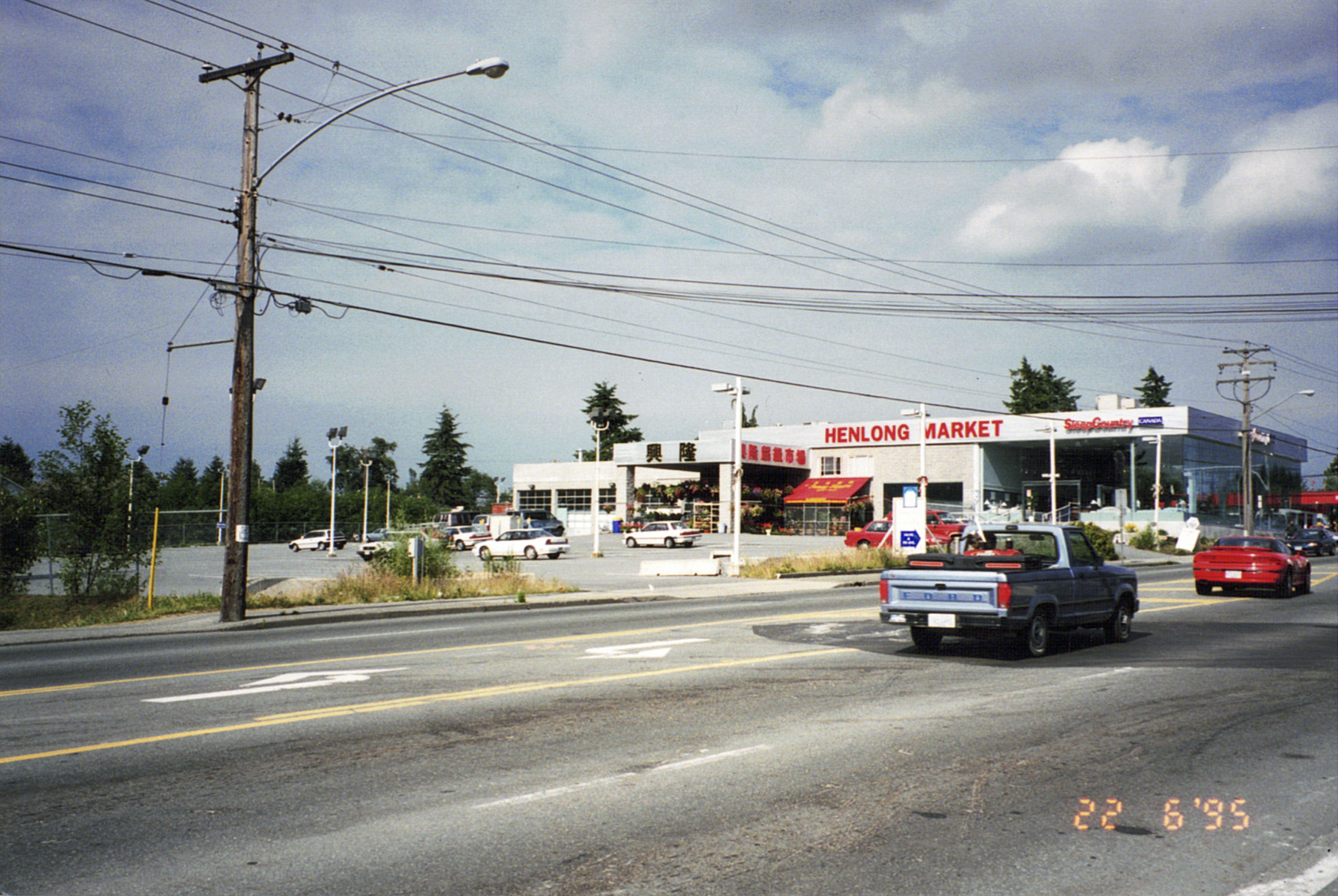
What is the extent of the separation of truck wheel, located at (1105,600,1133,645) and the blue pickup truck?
0.02m

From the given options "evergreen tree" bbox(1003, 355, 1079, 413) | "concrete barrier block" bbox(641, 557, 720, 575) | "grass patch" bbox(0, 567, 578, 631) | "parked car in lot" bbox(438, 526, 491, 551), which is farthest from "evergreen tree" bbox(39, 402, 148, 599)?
"evergreen tree" bbox(1003, 355, 1079, 413)

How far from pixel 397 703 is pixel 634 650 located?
4.51 meters

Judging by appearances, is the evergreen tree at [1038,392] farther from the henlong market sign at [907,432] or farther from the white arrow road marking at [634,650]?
the white arrow road marking at [634,650]

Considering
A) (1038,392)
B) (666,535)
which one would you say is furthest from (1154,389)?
(666,535)

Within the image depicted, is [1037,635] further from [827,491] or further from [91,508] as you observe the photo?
[827,491]

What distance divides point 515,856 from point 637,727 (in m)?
3.25

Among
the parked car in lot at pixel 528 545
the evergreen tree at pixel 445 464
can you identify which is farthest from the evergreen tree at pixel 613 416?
the parked car in lot at pixel 528 545

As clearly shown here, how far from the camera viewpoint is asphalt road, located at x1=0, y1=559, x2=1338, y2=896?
4.97 metres

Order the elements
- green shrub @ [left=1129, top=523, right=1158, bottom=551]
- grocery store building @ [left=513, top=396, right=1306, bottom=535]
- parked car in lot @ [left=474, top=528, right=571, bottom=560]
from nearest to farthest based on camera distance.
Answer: parked car in lot @ [left=474, top=528, right=571, bottom=560]
green shrub @ [left=1129, top=523, right=1158, bottom=551]
grocery store building @ [left=513, top=396, right=1306, bottom=535]

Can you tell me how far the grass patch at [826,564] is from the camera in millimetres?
31489

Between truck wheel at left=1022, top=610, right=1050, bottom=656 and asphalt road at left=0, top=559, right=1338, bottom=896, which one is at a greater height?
truck wheel at left=1022, top=610, right=1050, bottom=656

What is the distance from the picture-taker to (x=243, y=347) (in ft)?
63.7

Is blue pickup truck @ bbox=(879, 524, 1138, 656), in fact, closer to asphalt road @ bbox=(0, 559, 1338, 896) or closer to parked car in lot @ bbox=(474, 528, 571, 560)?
asphalt road @ bbox=(0, 559, 1338, 896)

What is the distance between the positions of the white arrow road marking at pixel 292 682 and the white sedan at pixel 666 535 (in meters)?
43.0
